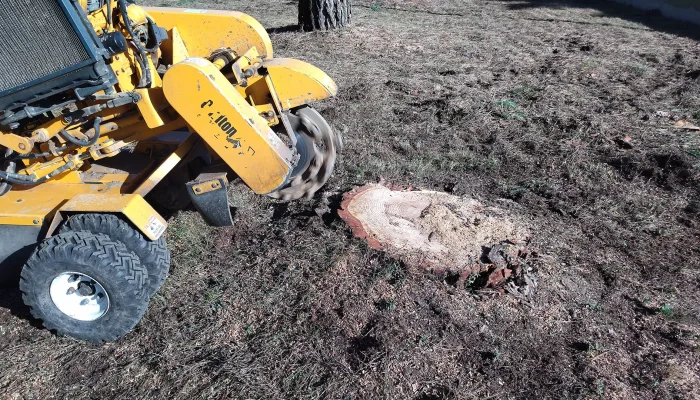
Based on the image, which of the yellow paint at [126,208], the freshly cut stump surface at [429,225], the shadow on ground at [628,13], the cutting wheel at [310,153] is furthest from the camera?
the shadow on ground at [628,13]

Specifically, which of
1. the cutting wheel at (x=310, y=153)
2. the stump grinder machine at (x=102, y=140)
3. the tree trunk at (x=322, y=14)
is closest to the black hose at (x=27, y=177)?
the stump grinder machine at (x=102, y=140)

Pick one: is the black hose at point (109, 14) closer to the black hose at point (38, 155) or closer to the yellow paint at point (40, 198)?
the black hose at point (38, 155)

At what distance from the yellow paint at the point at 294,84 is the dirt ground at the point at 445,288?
99 centimetres

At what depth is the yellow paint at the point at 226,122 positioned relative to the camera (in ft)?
11.2

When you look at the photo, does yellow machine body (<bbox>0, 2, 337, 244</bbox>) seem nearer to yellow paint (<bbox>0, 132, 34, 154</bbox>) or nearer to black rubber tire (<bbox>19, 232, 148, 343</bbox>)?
yellow paint (<bbox>0, 132, 34, 154</bbox>)

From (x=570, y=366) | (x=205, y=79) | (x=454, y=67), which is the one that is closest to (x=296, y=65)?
(x=205, y=79)

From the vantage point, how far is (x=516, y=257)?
3996 mm

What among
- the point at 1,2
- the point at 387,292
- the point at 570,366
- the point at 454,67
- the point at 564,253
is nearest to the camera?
the point at 1,2

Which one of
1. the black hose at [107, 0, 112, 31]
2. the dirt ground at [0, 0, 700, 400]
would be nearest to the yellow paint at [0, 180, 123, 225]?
the dirt ground at [0, 0, 700, 400]

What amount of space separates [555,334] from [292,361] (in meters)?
1.73

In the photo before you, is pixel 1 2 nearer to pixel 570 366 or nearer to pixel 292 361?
pixel 292 361

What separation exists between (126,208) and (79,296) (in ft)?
2.41

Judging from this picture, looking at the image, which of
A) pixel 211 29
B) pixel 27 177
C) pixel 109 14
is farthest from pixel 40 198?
pixel 211 29

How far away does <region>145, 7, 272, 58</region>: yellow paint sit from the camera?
4336mm
